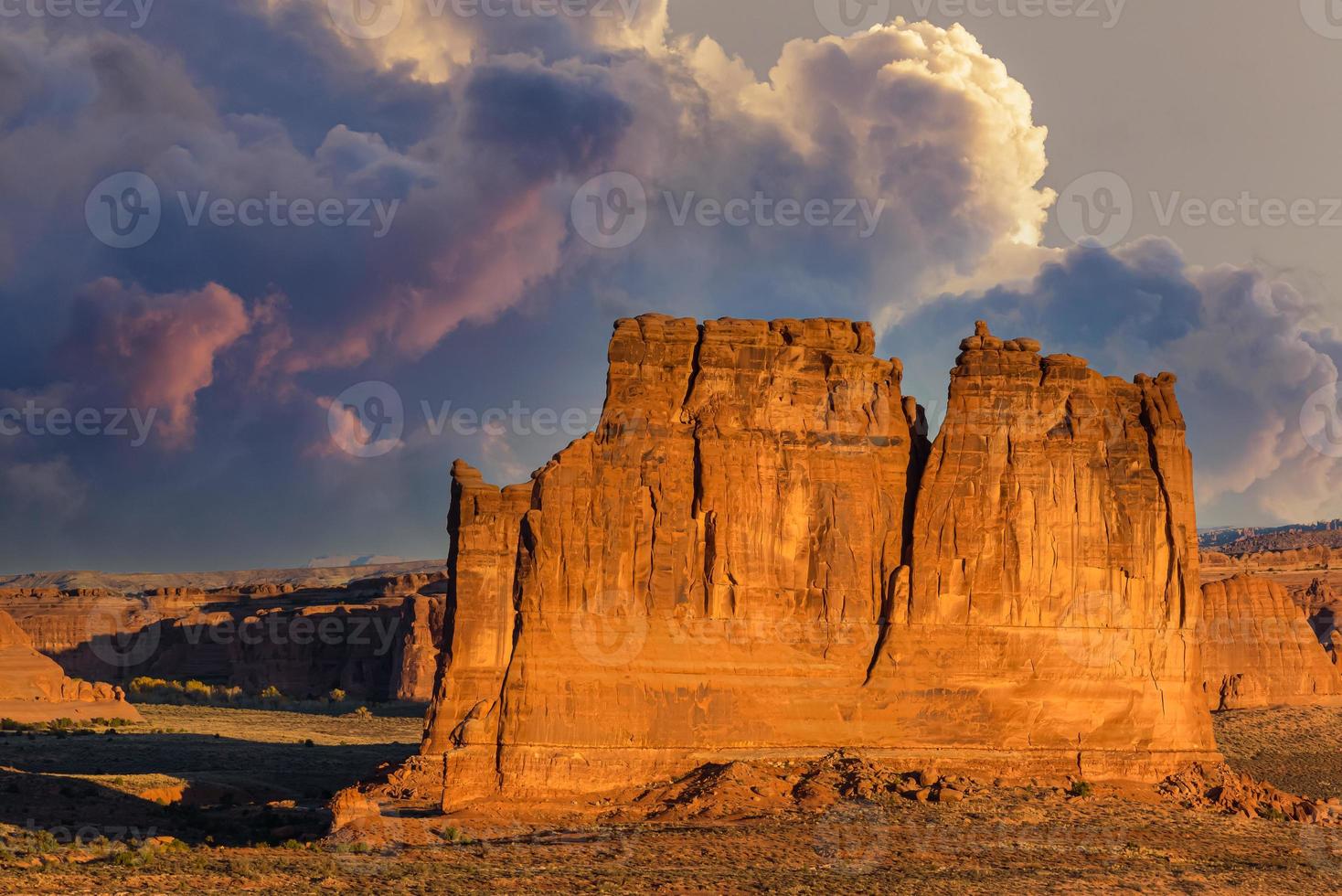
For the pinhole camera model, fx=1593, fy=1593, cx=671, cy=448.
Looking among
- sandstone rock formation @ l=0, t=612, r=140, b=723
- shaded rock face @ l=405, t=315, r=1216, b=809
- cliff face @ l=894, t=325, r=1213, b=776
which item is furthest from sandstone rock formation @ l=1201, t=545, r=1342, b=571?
shaded rock face @ l=405, t=315, r=1216, b=809

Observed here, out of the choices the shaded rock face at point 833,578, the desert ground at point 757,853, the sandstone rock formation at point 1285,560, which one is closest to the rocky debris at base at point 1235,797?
the desert ground at point 757,853

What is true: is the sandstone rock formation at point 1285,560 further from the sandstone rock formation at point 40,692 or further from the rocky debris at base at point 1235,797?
the rocky debris at base at point 1235,797

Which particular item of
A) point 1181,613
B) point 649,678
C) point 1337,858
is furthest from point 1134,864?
point 649,678

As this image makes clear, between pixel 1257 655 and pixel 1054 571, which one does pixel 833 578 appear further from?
pixel 1257 655

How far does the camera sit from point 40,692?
73.4m

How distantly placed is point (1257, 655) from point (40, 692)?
5558cm

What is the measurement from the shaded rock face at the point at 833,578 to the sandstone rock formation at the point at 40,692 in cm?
3976

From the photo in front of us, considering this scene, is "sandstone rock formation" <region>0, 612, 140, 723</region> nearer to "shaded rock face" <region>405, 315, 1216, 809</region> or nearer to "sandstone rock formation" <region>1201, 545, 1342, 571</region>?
"shaded rock face" <region>405, 315, 1216, 809</region>

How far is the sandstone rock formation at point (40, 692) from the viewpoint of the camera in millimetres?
71125

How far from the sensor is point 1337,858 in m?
34.3

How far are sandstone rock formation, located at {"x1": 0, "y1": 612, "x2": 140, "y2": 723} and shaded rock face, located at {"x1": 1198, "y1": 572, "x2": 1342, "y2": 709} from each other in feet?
163

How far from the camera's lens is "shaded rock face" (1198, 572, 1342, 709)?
70.9 m

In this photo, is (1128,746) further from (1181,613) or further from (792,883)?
(792,883)

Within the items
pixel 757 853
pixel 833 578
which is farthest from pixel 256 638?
pixel 757 853
